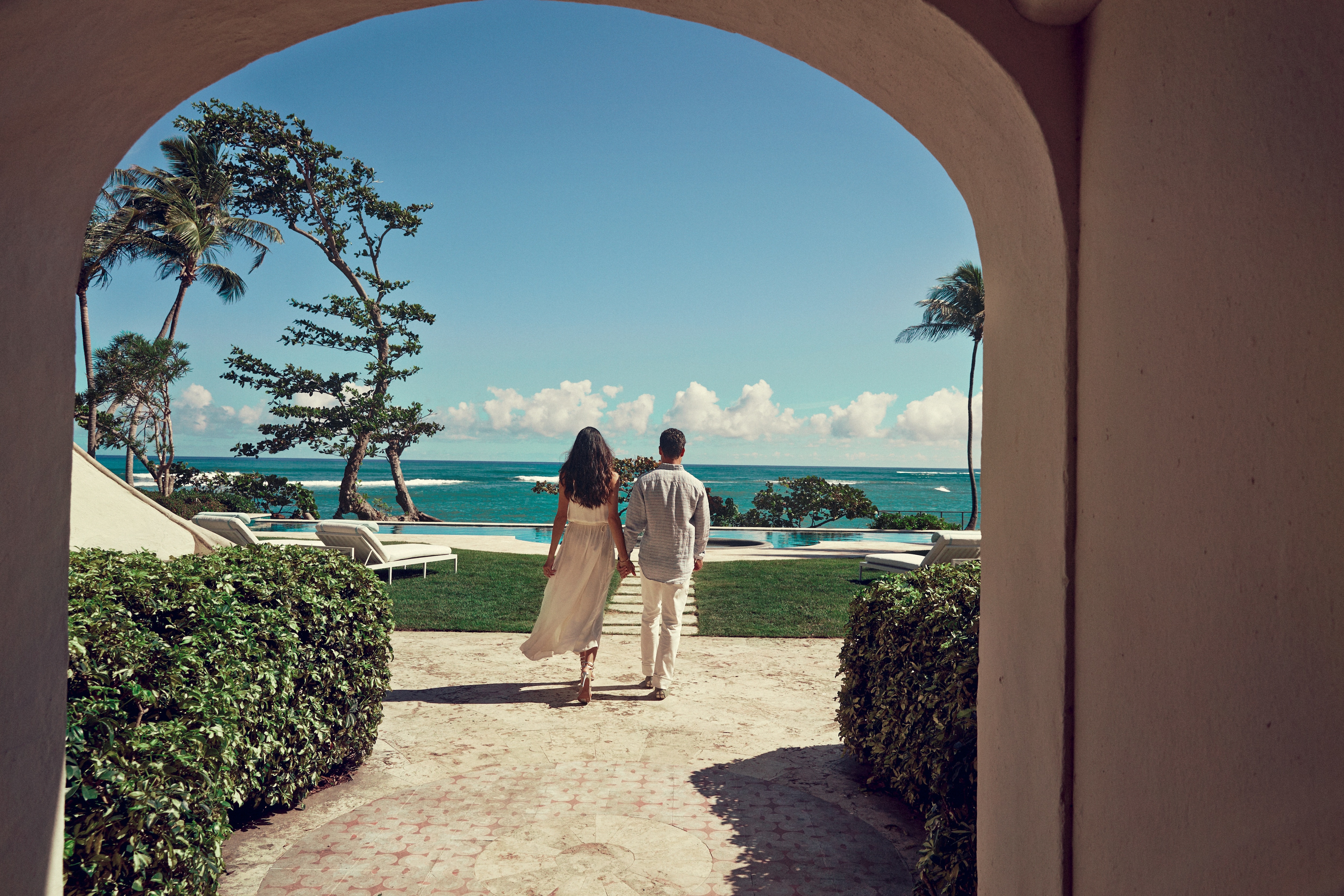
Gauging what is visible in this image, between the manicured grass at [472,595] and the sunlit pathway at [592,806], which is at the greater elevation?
the manicured grass at [472,595]

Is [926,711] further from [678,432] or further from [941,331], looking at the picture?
[941,331]

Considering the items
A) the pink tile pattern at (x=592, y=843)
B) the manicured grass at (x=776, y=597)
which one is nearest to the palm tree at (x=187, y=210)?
the manicured grass at (x=776, y=597)

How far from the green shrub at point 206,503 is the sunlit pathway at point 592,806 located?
54.6ft

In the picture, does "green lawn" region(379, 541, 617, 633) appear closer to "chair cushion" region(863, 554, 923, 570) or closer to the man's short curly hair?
the man's short curly hair

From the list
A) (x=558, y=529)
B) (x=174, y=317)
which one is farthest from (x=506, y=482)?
(x=558, y=529)

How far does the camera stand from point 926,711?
134 inches

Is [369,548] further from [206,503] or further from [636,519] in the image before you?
[206,503]

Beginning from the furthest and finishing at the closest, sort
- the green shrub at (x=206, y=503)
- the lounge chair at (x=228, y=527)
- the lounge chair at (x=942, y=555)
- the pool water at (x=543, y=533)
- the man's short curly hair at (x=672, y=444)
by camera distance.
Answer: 1. the green shrub at (x=206, y=503)
2. the pool water at (x=543, y=533)
3. the lounge chair at (x=228, y=527)
4. the lounge chair at (x=942, y=555)
5. the man's short curly hair at (x=672, y=444)

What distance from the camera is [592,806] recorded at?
12.7 ft

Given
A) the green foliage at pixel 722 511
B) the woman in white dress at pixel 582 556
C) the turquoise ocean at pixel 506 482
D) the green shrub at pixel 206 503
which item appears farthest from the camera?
the turquoise ocean at pixel 506 482

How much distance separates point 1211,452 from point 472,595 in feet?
29.6

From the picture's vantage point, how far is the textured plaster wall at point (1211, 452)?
3.79ft

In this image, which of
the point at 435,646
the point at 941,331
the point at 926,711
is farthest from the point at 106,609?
the point at 941,331

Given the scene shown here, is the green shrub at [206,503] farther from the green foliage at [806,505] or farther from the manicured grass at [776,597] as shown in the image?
the manicured grass at [776,597]
